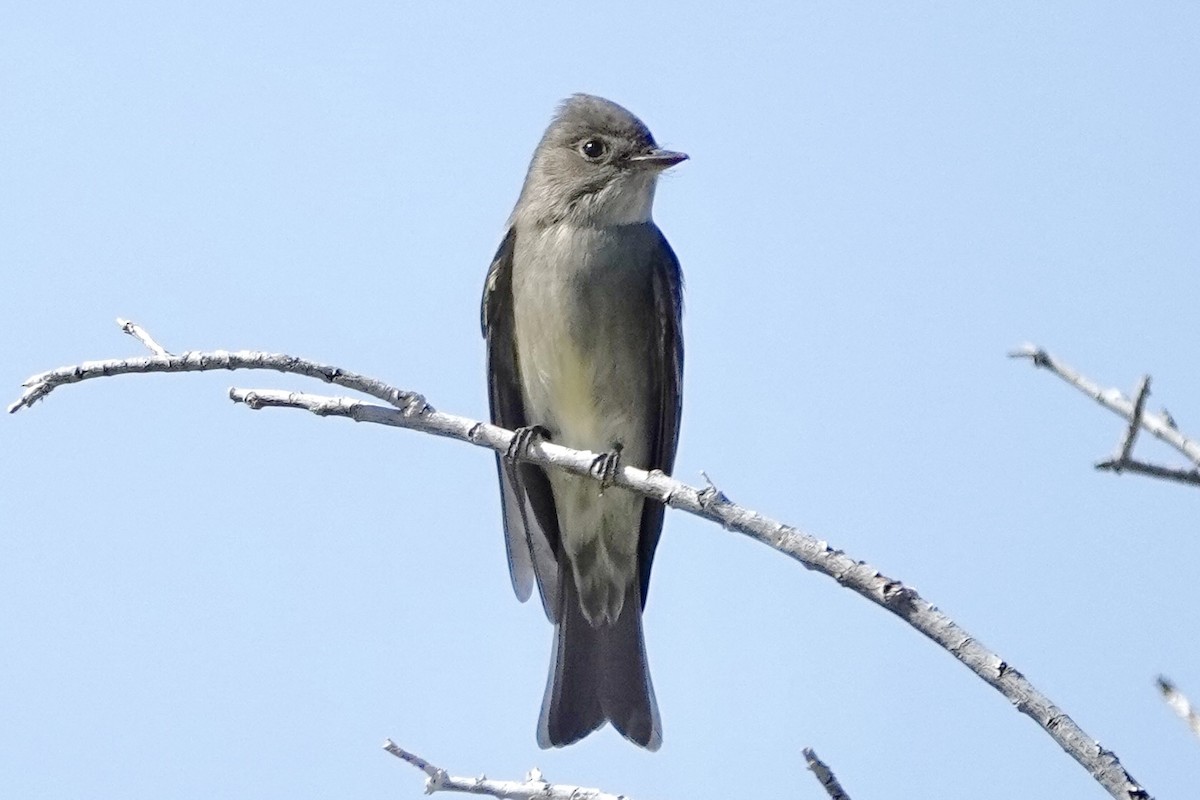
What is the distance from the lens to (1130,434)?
310cm

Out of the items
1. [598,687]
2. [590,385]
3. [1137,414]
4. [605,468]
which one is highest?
[590,385]

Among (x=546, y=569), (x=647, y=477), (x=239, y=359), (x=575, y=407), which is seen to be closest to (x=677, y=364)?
(x=575, y=407)

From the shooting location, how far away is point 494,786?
4.02 m

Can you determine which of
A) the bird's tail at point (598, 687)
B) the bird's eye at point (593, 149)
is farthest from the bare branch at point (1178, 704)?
the bird's eye at point (593, 149)

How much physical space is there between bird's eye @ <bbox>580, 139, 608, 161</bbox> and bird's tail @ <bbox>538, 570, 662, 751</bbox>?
2.26m

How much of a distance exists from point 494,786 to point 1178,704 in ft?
5.94

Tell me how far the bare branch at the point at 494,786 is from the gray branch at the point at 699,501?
2.63ft

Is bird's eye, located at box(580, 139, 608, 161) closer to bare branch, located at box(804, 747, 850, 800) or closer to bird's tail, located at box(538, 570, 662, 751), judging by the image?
bird's tail, located at box(538, 570, 662, 751)

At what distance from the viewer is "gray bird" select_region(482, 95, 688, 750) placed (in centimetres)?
711

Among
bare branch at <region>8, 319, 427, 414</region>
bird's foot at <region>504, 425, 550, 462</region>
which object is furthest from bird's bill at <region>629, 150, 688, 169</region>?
bare branch at <region>8, 319, 427, 414</region>

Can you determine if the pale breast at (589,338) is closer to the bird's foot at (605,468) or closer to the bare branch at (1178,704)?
the bird's foot at (605,468)

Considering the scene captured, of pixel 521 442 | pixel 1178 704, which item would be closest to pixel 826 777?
pixel 1178 704

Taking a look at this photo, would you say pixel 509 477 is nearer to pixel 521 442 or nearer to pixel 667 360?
pixel 667 360

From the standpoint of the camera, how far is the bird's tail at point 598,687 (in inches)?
277
